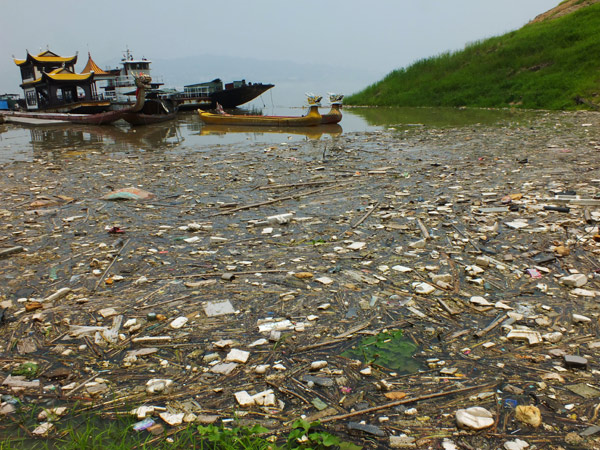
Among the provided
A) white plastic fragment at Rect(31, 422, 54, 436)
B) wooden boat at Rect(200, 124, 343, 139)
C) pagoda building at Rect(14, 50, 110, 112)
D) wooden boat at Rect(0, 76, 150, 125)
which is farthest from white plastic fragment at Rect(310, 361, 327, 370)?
pagoda building at Rect(14, 50, 110, 112)

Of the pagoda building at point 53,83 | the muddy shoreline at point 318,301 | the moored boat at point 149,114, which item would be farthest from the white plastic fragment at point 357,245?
the pagoda building at point 53,83

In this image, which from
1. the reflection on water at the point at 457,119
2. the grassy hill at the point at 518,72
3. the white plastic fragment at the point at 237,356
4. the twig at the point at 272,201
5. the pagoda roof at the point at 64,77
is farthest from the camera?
the pagoda roof at the point at 64,77

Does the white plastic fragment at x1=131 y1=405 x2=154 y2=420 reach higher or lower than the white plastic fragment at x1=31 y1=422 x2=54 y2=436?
lower

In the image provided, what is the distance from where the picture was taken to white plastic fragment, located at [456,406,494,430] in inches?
91.9

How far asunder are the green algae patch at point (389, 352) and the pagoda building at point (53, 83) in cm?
3953

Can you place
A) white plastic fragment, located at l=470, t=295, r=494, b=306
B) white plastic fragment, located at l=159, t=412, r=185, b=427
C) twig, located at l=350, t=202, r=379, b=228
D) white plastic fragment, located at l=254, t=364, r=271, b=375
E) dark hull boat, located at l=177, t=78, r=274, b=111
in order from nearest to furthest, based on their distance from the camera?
white plastic fragment, located at l=159, t=412, r=185, b=427, white plastic fragment, located at l=254, t=364, r=271, b=375, white plastic fragment, located at l=470, t=295, r=494, b=306, twig, located at l=350, t=202, r=379, b=228, dark hull boat, located at l=177, t=78, r=274, b=111

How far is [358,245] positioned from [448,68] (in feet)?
111

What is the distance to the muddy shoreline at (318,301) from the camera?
2.59 metres

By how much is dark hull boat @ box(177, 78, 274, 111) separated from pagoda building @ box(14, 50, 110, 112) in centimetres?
775

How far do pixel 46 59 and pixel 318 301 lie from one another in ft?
174

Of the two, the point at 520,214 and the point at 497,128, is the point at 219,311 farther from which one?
the point at 497,128

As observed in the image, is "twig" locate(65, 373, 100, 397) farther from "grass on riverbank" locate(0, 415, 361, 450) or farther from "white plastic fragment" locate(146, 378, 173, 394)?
"white plastic fragment" locate(146, 378, 173, 394)

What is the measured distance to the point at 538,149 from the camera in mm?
10859

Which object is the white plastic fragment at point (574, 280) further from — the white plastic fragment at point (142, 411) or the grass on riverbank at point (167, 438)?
the white plastic fragment at point (142, 411)
